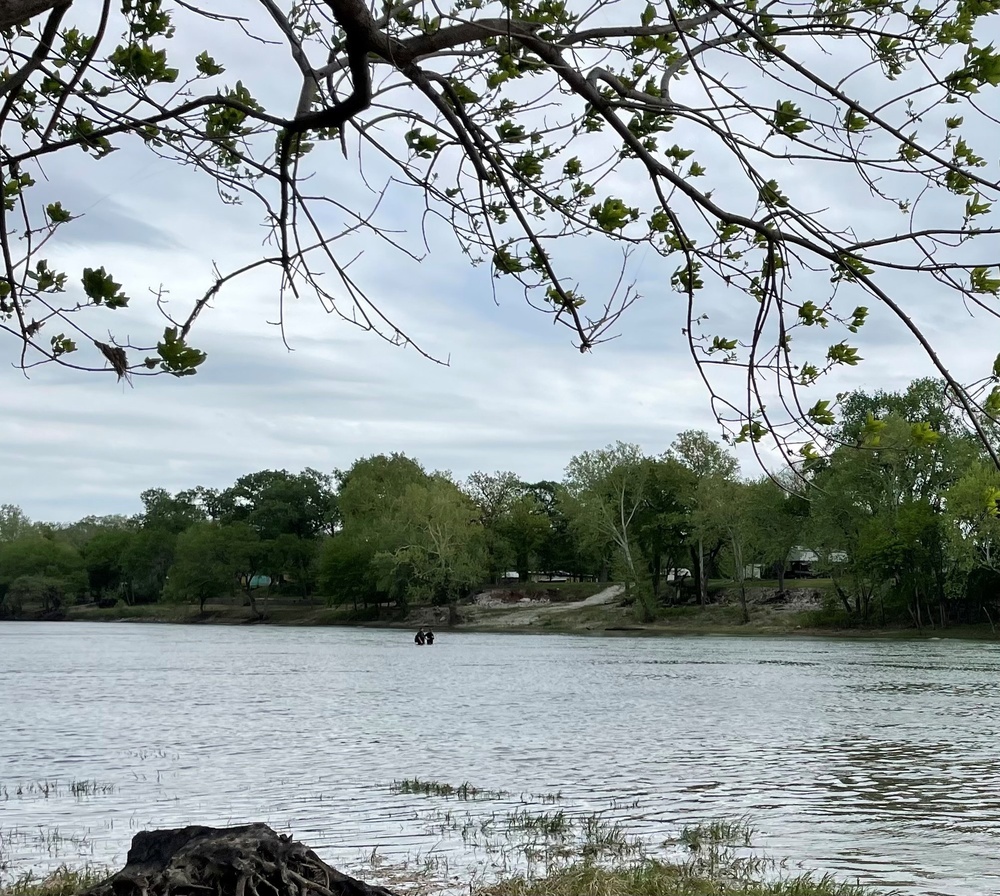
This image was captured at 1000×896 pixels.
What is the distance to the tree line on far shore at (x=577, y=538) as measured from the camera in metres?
73.7

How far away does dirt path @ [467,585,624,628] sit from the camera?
10050cm

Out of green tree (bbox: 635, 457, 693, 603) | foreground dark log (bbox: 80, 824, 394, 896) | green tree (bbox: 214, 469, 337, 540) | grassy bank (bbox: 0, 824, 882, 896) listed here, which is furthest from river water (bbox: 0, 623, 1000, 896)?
green tree (bbox: 214, 469, 337, 540)

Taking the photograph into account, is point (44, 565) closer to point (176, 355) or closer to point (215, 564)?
point (215, 564)

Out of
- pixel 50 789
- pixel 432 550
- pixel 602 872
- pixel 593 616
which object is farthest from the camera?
pixel 593 616

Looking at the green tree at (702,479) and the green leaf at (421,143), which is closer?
the green leaf at (421,143)

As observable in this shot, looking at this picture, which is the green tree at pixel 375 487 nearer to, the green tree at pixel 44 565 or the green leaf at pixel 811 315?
the green tree at pixel 44 565

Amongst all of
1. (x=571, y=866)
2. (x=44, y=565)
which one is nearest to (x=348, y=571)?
(x=44, y=565)

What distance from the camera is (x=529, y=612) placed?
338 feet

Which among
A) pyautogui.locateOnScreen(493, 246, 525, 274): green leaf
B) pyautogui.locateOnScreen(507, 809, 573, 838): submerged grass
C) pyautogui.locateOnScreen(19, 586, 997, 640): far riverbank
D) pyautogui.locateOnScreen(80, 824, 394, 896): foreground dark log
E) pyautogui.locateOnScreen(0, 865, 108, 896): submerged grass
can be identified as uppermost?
pyautogui.locateOnScreen(493, 246, 525, 274): green leaf

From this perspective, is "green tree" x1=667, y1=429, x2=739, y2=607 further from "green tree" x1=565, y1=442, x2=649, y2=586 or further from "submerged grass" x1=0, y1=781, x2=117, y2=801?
"submerged grass" x1=0, y1=781, x2=117, y2=801

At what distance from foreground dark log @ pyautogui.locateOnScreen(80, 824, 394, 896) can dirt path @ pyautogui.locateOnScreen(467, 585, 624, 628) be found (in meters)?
93.3

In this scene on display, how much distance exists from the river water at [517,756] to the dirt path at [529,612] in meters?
54.5

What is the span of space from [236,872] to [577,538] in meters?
109

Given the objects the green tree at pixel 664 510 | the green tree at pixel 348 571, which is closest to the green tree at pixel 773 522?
the green tree at pixel 664 510
